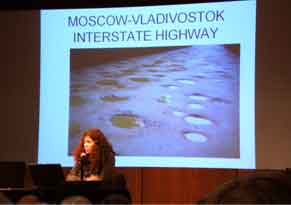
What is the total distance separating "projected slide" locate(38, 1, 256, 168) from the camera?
5.25 m

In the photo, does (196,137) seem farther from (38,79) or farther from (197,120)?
(38,79)

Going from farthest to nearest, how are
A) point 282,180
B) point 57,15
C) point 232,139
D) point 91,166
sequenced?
1. point 57,15
2. point 232,139
3. point 91,166
4. point 282,180

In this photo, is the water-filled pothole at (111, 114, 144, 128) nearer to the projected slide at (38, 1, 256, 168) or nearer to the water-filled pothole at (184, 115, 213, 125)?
the projected slide at (38, 1, 256, 168)

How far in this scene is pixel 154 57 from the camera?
17.9ft

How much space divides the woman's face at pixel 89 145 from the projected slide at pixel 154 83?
1488 millimetres

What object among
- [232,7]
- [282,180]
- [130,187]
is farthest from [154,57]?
[282,180]

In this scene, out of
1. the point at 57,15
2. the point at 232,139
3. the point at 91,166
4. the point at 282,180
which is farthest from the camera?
the point at 57,15

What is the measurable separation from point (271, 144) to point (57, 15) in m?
2.49

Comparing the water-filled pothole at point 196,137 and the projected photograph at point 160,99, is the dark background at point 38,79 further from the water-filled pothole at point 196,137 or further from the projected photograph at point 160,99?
the water-filled pothole at point 196,137

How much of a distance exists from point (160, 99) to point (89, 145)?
1665 millimetres

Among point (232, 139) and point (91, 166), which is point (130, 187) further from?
point (91, 166)

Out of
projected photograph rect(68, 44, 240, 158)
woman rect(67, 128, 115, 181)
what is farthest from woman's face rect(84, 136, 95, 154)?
projected photograph rect(68, 44, 240, 158)

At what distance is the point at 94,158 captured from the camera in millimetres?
3863

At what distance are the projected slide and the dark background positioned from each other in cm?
10
